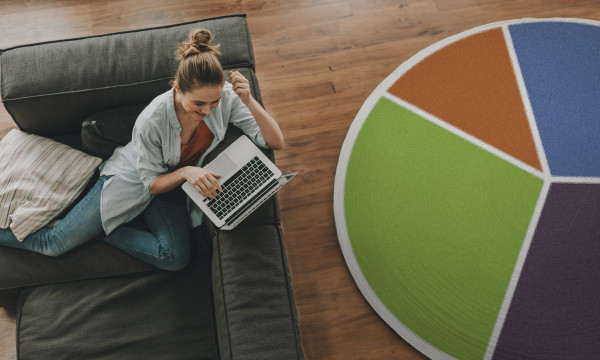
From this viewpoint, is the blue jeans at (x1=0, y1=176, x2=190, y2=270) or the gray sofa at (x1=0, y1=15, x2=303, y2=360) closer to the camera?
the gray sofa at (x1=0, y1=15, x2=303, y2=360)

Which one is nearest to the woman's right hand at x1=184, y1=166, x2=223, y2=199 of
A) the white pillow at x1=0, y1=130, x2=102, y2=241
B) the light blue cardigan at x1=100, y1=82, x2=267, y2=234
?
the light blue cardigan at x1=100, y1=82, x2=267, y2=234

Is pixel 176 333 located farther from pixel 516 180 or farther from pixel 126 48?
pixel 516 180

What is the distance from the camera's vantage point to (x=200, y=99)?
60.0 inches

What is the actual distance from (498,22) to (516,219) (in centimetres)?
122

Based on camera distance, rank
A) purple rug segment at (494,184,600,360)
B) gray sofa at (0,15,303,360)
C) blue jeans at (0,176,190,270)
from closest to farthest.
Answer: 1. gray sofa at (0,15,303,360)
2. blue jeans at (0,176,190,270)
3. purple rug segment at (494,184,600,360)

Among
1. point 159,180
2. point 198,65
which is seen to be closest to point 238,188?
point 159,180

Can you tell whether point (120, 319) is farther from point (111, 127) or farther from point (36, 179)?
point (111, 127)

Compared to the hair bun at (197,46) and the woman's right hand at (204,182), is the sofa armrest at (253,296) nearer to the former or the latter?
the woman's right hand at (204,182)

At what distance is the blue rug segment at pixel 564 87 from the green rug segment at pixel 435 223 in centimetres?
24

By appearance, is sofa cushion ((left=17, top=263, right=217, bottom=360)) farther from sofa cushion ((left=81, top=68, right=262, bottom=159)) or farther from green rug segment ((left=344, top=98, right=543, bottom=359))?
green rug segment ((left=344, top=98, right=543, bottom=359))

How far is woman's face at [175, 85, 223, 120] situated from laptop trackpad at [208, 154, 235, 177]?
17cm

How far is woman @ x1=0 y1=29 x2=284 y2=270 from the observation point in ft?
5.47

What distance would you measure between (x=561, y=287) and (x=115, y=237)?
1.99m

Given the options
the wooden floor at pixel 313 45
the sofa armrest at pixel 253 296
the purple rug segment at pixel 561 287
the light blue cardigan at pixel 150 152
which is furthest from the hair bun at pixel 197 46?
the purple rug segment at pixel 561 287
